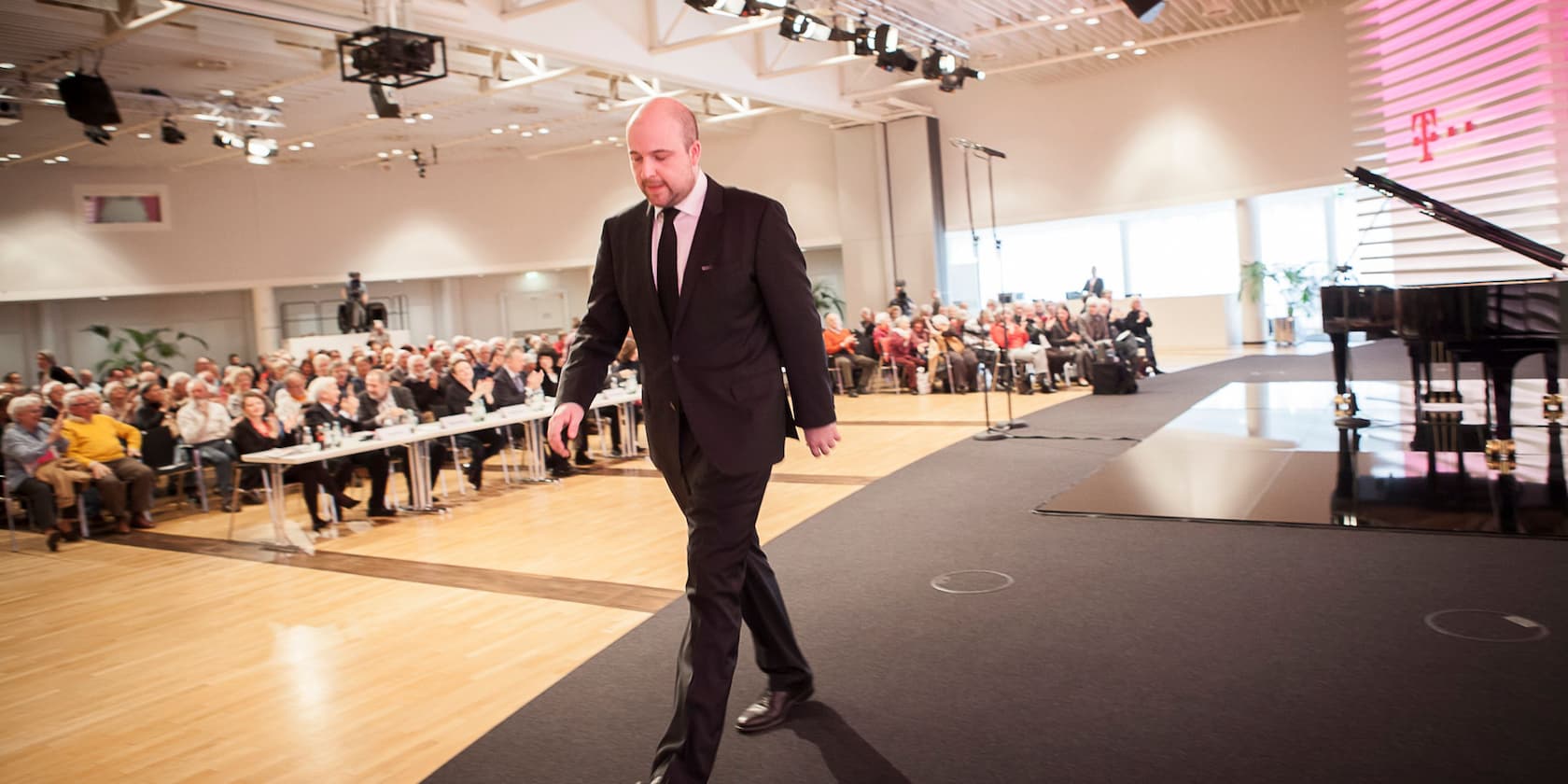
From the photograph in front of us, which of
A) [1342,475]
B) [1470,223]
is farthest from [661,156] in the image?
[1470,223]

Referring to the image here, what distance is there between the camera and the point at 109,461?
7.49 m

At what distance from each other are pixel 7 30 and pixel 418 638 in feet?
31.6

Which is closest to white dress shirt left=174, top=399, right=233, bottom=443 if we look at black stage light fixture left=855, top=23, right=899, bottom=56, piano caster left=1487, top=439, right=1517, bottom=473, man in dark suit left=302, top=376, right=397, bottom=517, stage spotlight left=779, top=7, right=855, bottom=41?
man in dark suit left=302, top=376, right=397, bottom=517

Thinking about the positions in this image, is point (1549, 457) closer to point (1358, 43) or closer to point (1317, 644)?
point (1317, 644)

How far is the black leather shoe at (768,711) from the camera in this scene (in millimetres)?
2670

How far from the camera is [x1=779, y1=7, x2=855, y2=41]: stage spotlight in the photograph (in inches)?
392

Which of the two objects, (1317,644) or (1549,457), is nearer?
(1317,644)

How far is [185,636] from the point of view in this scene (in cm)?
448

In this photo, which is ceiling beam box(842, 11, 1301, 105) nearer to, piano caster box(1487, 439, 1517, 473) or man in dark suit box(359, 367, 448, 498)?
man in dark suit box(359, 367, 448, 498)

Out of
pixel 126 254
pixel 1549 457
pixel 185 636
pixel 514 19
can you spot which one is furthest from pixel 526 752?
pixel 126 254

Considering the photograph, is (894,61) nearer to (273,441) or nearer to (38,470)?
(273,441)

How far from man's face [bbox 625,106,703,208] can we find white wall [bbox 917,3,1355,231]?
51.0 feet

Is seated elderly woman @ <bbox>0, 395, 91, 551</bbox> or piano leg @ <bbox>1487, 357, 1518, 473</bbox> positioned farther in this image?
seated elderly woman @ <bbox>0, 395, 91, 551</bbox>

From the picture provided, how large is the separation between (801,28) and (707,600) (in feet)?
29.3
